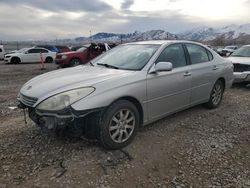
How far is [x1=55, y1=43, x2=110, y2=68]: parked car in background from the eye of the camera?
694 inches

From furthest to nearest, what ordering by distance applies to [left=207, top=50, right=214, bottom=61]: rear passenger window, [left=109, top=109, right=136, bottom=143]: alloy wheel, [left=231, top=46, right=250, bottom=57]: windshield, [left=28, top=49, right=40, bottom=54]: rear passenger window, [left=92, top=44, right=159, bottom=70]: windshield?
[left=28, top=49, right=40, bottom=54]: rear passenger window, [left=231, top=46, right=250, bottom=57]: windshield, [left=207, top=50, right=214, bottom=61]: rear passenger window, [left=92, top=44, right=159, bottom=70]: windshield, [left=109, top=109, right=136, bottom=143]: alloy wheel

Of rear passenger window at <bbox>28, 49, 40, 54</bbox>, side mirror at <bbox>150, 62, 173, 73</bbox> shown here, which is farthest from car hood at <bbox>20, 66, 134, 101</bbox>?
rear passenger window at <bbox>28, 49, 40, 54</bbox>

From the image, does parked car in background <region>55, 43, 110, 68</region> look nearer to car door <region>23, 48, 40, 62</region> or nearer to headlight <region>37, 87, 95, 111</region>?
car door <region>23, 48, 40, 62</region>

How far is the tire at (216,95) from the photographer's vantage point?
248 inches

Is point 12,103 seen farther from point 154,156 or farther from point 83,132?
point 154,156

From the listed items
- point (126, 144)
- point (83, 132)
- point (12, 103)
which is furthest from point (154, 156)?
point (12, 103)

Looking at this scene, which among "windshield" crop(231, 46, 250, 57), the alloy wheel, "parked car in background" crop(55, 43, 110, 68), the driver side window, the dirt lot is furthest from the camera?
"parked car in background" crop(55, 43, 110, 68)

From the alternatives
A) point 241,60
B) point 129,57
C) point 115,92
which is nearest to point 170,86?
point 129,57

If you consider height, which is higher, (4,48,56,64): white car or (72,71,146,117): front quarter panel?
(72,71,146,117): front quarter panel

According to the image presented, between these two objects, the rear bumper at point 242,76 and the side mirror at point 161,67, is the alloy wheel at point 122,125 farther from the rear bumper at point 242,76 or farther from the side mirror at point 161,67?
the rear bumper at point 242,76

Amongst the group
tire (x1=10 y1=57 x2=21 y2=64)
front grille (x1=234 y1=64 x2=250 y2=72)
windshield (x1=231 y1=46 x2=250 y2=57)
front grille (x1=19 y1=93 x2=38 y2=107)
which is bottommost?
tire (x1=10 y1=57 x2=21 y2=64)

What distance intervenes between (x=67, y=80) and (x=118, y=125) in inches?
38.2

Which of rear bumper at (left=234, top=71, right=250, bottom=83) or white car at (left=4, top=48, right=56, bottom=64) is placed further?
white car at (left=4, top=48, right=56, bottom=64)

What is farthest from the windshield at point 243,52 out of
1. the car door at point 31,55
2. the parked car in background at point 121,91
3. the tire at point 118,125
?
the car door at point 31,55
